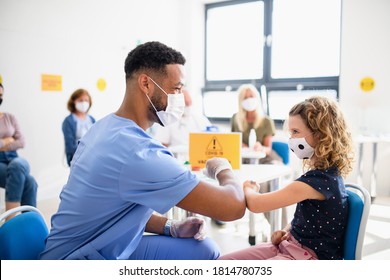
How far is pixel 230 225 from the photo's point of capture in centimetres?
295

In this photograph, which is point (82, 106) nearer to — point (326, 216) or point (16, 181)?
point (16, 181)

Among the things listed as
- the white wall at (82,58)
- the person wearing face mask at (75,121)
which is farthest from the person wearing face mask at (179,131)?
the white wall at (82,58)

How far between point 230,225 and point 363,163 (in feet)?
6.32

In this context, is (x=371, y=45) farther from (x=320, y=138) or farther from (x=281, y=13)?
(x=320, y=138)

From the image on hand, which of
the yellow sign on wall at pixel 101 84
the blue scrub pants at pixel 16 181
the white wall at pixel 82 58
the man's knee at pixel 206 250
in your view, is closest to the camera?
the man's knee at pixel 206 250

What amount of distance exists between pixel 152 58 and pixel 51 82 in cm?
264

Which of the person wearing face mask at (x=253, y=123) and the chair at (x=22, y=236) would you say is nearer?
the chair at (x=22, y=236)

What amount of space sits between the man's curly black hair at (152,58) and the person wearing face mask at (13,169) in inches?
77.0

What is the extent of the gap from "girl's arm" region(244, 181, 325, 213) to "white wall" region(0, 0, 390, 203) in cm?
275

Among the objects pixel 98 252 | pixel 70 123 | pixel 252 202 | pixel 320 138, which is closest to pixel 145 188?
pixel 98 252

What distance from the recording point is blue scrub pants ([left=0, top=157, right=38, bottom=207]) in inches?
106

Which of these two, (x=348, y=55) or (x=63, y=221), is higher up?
(x=348, y=55)

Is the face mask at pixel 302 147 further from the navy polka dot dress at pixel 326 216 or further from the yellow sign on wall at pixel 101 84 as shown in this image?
the yellow sign on wall at pixel 101 84

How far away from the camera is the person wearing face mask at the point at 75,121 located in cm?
329
